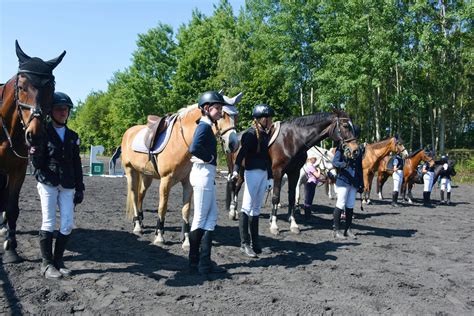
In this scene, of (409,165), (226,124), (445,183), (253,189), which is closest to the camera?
(226,124)

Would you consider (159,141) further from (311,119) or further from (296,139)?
(311,119)

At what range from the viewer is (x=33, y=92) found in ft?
15.1

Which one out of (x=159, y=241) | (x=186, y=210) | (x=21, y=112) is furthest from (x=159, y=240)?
(x=21, y=112)

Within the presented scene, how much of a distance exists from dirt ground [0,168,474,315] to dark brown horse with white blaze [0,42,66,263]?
2.94 feet

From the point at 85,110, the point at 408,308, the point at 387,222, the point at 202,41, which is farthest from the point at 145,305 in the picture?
the point at 85,110

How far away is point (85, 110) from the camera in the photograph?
7631 cm

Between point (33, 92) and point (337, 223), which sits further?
point (337, 223)

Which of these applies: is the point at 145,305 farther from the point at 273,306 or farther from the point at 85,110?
the point at 85,110

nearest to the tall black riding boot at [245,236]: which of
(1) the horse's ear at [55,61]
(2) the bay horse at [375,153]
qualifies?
(1) the horse's ear at [55,61]

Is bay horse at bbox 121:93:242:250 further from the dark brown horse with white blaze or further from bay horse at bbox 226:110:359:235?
bay horse at bbox 226:110:359:235

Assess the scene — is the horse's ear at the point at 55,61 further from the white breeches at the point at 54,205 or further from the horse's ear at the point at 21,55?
the white breeches at the point at 54,205

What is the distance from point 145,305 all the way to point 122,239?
129 inches

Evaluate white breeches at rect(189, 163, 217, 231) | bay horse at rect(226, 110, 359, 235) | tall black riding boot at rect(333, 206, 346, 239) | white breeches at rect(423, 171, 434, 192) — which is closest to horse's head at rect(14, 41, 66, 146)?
white breeches at rect(189, 163, 217, 231)

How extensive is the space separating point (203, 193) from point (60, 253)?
1.88 m
